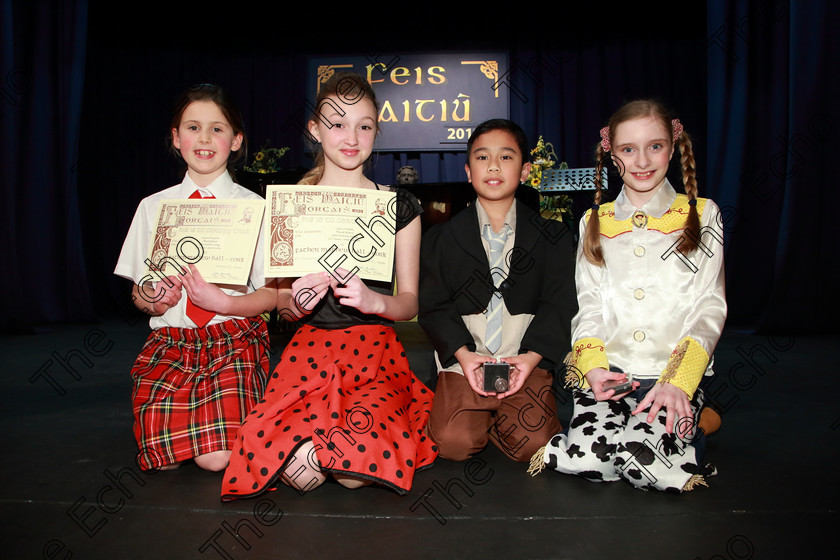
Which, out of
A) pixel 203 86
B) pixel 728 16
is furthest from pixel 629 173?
pixel 728 16

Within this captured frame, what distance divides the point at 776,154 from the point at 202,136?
4964mm

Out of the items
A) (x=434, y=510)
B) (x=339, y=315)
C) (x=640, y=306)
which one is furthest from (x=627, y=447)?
(x=339, y=315)

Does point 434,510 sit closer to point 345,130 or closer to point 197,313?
point 197,313

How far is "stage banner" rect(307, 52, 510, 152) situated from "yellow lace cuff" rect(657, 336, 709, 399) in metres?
5.72

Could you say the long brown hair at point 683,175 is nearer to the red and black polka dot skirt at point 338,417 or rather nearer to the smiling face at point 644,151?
the smiling face at point 644,151

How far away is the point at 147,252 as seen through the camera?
182cm

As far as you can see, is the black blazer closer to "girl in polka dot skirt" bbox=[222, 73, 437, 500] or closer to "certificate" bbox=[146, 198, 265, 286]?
"girl in polka dot skirt" bbox=[222, 73, 437, 500]

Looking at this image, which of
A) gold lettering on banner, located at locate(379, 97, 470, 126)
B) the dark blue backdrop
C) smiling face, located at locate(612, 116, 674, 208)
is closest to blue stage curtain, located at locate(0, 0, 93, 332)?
the dark blue backdrop

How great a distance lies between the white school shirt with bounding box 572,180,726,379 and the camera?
5.79 feet

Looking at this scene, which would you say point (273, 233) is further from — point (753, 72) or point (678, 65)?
point (678, 65)

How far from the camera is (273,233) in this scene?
161 cm

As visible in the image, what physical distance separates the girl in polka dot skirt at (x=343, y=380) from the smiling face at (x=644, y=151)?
68 centimetres

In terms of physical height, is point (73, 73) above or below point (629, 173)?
above

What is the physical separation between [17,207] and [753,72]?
6667 millimetres
